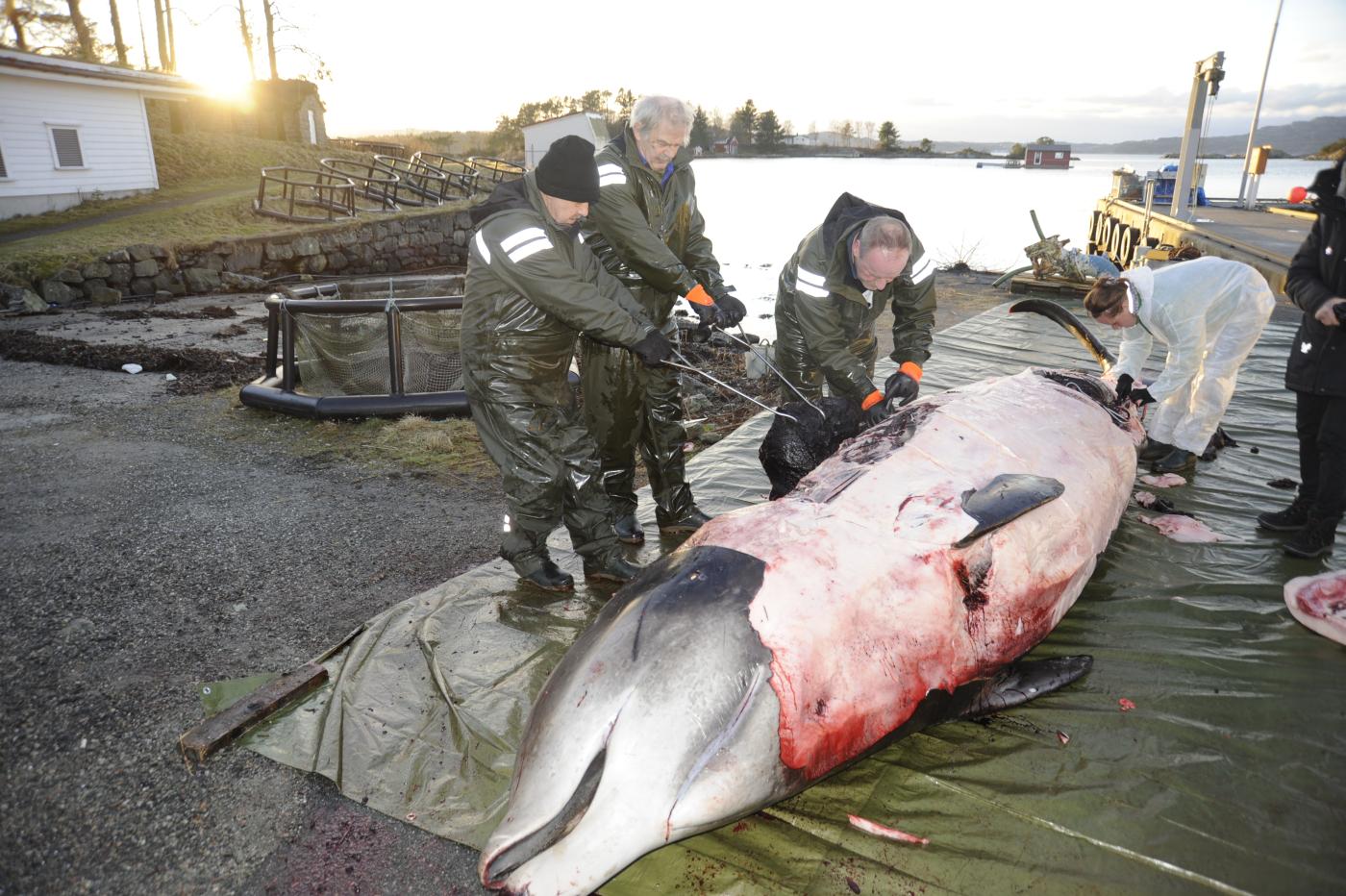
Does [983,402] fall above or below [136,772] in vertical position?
above

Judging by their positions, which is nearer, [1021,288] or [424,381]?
[424,381]

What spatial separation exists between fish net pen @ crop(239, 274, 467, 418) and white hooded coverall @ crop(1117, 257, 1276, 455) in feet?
17.0

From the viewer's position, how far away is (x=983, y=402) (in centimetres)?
359

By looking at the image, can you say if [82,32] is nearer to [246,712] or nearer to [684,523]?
[684,523]

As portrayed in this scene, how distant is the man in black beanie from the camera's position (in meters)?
3.43

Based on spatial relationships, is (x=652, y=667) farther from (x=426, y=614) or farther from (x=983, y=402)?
(x=983, y=402)

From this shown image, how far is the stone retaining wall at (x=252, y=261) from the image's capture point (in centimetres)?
1341

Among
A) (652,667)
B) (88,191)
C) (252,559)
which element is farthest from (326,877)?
(88,191)

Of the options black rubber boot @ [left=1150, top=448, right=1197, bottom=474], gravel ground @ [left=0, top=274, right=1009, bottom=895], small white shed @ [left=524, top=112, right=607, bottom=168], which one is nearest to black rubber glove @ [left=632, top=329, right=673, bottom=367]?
gravel ground @ [left=0, top=274, right=1009, bottom=895]

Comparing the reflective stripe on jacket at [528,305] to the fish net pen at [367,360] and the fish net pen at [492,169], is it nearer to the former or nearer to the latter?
the fish net pen at [367,360]

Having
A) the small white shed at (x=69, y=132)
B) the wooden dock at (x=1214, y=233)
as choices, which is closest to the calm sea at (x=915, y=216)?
the wooden dock at (x=1214, y=233)

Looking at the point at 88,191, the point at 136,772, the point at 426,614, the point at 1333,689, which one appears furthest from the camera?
the point at 88,191

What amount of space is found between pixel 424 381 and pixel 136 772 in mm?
4564

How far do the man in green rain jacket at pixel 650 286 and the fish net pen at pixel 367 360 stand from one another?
2622 millimetres
